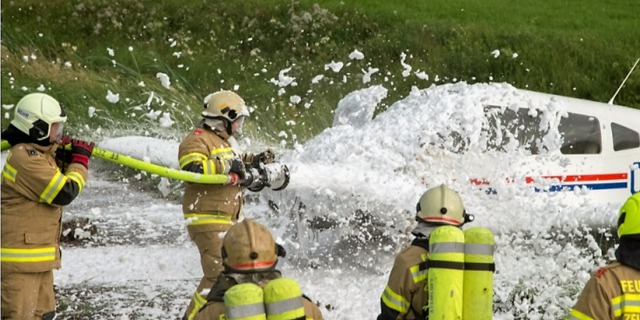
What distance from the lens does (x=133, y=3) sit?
2619 centimetres

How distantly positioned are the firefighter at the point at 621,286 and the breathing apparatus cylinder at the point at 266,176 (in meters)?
3.32

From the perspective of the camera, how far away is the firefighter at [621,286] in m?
4.37

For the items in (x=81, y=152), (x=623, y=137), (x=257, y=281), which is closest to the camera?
(x=257, y=281)

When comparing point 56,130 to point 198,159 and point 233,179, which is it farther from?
point 233,179

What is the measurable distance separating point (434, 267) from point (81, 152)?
107 inches

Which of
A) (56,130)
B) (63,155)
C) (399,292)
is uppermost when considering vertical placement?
(56,130)

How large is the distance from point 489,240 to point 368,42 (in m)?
18.1

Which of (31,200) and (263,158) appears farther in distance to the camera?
(263,158)

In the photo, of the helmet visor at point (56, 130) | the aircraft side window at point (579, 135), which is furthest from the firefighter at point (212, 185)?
the aircraft side window at point (579, 135)

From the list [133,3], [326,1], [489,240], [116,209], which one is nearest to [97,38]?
[133,3]

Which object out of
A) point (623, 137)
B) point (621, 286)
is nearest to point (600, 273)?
point (621, 286)

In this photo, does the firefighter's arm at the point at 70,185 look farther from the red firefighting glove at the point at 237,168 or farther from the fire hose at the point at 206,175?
the red firefighting glove at the point at 237,168

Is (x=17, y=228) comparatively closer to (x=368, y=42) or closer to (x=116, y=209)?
(x=116, y=209)

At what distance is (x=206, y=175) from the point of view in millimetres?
7031
